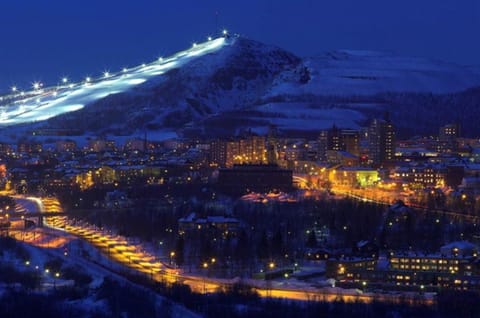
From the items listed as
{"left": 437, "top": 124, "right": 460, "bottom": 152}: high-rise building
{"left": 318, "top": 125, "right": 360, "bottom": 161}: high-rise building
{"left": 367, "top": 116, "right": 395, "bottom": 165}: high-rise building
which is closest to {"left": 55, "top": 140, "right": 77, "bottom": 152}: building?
{"left": 318, "top": 125, "right": 360, "bottom": 161}: high-rise building

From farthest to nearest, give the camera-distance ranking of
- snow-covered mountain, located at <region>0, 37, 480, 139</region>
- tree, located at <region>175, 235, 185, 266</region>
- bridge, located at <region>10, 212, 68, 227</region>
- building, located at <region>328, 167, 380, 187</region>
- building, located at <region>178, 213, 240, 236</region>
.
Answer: snow-covered mountain, located at <region>0, 37, 480, 139</region>, building, located at <region>328, 167, 380, 187</region>, bridge, located at <region>10, 212, 68, 227</region>, building, located at <region>178, 213, 240, 236</region>, tree, located at <region>175, 235, 185, 266</region>

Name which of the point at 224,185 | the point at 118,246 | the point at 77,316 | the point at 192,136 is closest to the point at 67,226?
the point at 118,246

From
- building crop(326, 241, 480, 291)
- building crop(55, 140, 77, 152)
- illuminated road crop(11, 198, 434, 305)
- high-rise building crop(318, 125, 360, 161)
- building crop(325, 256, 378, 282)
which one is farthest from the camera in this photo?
building crop(55, 140, 77, 152)

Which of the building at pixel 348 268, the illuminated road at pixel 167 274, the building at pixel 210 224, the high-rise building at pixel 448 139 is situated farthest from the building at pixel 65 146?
the building at pixel 348 268

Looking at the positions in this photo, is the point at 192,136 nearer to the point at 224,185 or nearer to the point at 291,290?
the point at 224,185

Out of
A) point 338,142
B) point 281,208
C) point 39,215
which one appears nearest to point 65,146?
point 338,142

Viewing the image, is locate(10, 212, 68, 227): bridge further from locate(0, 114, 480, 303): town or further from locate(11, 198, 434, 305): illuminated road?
locate(11, 198, 434, 305): illuminated road
